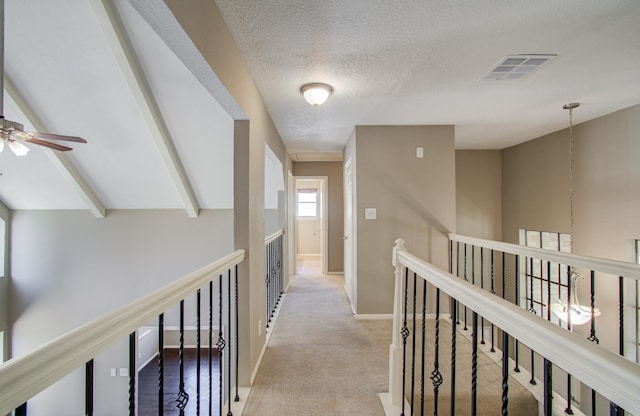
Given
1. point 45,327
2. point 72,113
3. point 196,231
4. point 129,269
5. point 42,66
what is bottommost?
point 45,327

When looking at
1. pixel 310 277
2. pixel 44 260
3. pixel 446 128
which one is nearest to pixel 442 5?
pixel 446 128

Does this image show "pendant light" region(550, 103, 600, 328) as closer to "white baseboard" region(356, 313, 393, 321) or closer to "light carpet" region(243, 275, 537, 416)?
"light carpet" region(243, 275, 537, 416)

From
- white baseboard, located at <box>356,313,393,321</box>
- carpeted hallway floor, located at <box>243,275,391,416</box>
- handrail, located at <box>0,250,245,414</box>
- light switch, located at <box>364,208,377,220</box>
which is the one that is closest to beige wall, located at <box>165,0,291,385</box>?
carpeted hallway floor, located at <box>243,275,391,416</box>

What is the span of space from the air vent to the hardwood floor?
13.1ft

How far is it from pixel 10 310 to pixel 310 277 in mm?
4688

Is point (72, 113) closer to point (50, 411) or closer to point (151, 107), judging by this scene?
point (151, 107)

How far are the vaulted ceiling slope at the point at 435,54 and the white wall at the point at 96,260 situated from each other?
2.45 meters

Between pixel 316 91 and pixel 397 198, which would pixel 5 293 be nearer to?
pixel 316 91

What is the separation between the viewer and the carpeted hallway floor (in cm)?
194

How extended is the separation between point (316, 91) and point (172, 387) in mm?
4059

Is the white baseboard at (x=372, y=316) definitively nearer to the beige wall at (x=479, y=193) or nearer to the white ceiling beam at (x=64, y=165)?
the beige wall at (x=479, y=193)

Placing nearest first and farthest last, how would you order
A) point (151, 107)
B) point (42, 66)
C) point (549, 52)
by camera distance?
1. point (549, 52)
2. point (42, 66)
3. point (151, 107)

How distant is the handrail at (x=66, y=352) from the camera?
49 centimetres

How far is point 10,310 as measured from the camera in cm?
442
